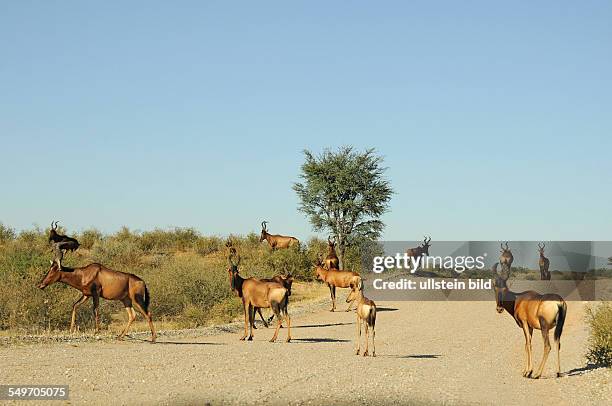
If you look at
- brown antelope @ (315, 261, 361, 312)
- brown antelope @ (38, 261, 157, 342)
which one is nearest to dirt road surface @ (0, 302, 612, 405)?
brown antelope @ (38, 261, 157, 342)

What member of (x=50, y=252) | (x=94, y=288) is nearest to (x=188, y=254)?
(x=50, y=252)

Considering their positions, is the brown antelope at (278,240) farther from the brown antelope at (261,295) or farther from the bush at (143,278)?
the brown antelope at (261,295)

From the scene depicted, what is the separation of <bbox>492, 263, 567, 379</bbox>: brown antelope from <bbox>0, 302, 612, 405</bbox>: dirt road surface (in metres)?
0.57

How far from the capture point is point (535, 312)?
53.8 feet

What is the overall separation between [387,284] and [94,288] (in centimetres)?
2426

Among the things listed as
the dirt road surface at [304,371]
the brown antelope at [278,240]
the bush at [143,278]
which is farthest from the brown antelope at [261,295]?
the brown antelope at [278,240]

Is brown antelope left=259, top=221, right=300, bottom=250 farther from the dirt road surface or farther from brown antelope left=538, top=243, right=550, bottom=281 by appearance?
the dirt road surface

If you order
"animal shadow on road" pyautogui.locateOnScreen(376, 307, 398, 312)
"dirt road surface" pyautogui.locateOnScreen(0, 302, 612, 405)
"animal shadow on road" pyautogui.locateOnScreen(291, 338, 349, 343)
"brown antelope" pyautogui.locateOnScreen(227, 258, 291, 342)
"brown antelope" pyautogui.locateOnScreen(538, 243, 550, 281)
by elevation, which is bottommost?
"dirt road surface" pyautogui.locateOnScreen(0, 302, 612, 405)

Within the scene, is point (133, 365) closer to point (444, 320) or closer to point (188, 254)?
point (444, 320)

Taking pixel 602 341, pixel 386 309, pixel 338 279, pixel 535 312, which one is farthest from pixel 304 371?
pixel 386 309

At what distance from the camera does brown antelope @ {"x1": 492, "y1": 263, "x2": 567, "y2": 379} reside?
1605 centimetres

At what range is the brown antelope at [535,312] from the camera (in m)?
16.0

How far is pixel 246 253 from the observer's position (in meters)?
48.5

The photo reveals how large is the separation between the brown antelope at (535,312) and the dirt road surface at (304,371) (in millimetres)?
571
